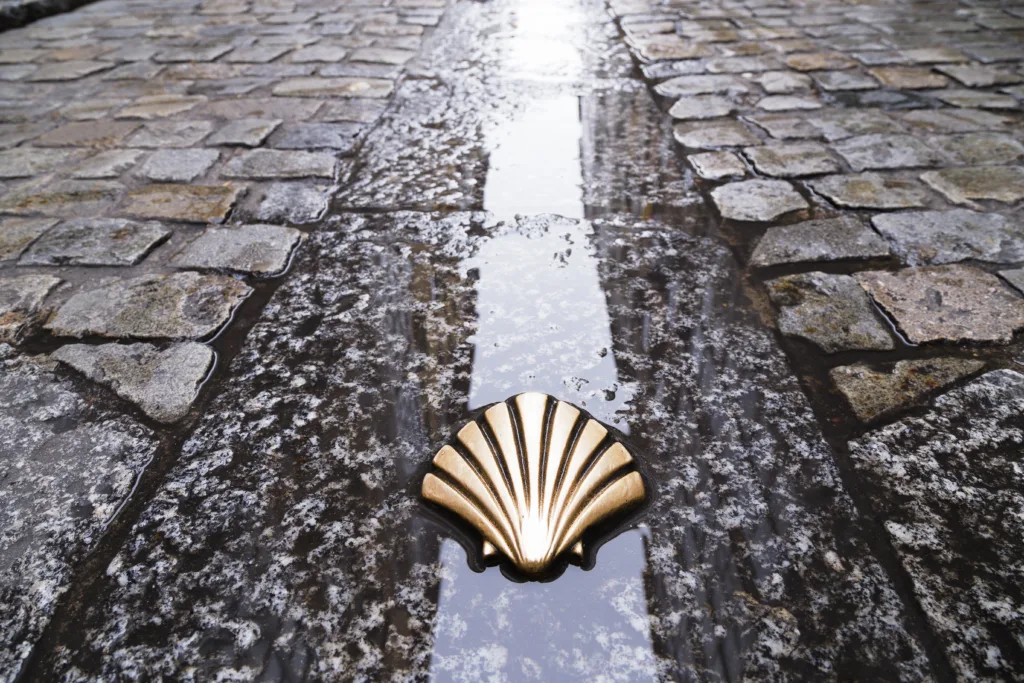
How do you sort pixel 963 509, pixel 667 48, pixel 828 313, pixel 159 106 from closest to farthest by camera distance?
1. pixel 963 509
2. pixel 828 313
3. pixel 159 106
4. pixel 667 48

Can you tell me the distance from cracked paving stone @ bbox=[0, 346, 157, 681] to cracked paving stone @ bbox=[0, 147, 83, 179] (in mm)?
1400

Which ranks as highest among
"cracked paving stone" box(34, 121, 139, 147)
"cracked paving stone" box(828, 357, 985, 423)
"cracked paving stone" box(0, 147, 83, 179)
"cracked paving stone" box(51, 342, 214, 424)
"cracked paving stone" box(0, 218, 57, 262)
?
"cracked paving stone" box(34, 121, 139, 147)

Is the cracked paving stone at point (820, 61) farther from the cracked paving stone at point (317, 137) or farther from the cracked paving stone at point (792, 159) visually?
the cracked paving stone at point (317, 137)

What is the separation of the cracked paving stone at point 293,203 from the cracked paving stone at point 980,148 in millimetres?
2323

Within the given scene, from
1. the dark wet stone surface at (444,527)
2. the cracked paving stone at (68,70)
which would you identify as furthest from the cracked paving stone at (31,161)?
the dark wet stone surface at (444,527)

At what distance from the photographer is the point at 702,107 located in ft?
9.71

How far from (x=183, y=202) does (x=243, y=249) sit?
0.49m

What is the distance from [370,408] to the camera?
1360 millimetres

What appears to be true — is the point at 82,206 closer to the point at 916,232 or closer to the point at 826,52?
the point at 916,232

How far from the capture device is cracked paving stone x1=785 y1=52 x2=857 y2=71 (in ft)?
11.0

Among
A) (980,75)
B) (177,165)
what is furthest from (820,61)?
(177,165)

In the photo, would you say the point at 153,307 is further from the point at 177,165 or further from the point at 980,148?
the point at 980,148

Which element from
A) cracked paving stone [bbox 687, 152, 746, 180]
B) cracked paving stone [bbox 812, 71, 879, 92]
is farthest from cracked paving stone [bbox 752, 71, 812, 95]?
cracked paving stone [bbox 687, 152, 746, 180]

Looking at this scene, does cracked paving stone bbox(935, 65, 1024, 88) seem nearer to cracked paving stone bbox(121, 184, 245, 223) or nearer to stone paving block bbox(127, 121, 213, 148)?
cracked paving stone bbox(121, 184, 245, 223)
